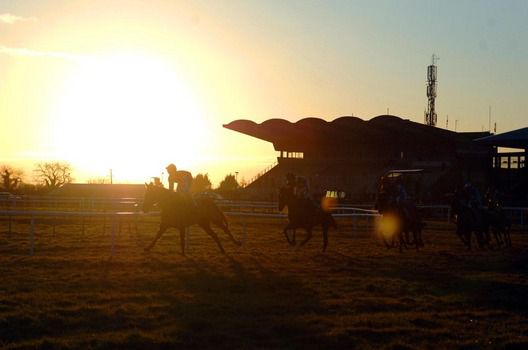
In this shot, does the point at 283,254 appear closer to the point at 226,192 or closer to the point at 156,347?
the point at 156,347

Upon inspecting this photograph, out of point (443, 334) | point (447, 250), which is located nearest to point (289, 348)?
point (443, 334)

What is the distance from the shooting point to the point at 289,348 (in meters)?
7.16

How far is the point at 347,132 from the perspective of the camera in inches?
2375

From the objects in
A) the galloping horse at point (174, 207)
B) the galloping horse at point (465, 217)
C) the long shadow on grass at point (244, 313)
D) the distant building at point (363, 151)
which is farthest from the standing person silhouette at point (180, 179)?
the distant building at point (363, 151)

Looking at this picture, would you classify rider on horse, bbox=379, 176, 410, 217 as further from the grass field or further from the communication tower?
the communication tower

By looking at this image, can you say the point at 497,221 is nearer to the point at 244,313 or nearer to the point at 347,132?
the point at 244,313

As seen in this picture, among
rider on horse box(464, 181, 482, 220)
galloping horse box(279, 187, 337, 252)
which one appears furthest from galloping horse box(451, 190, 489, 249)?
galloping horse box(279, 187, 337, 252)

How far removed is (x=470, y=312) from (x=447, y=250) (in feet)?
32.3

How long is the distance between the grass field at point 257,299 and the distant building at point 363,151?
38.5m

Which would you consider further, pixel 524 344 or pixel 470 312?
pixel 470 312

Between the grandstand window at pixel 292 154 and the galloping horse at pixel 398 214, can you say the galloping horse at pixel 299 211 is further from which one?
the grandstand window at pixel 292 154

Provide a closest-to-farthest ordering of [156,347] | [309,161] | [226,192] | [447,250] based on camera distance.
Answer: [156,347] → [447,250] → [226,192] → [309,161]

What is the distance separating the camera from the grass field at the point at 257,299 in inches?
296

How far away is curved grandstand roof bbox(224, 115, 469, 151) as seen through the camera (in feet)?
191
